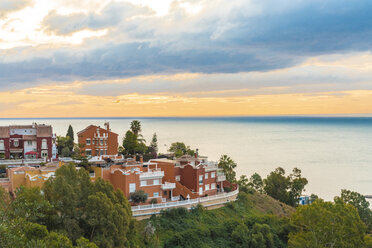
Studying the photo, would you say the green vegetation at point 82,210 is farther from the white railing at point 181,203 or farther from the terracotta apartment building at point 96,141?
the terracotta apartment building at point 96,141

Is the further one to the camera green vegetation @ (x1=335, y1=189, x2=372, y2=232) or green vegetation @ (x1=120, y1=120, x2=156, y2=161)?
green vegetation @ (x1=120, y1=120, x2=156, y2=161)

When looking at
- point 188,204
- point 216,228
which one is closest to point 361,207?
point 216,228

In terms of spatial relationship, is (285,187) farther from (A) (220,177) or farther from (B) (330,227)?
(B) (330,227)

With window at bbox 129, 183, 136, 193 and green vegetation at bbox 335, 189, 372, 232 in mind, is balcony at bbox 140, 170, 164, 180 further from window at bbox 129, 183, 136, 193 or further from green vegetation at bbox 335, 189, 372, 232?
green vegetation at bbox 335, 189, 372, 232

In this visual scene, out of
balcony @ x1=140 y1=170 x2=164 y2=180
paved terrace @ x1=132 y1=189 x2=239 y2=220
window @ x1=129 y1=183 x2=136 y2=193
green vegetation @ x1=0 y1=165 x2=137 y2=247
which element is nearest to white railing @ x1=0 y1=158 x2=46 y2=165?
window @ x1=129 y1=183 x2=136 y2=193

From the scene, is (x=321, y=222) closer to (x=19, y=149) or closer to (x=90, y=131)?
(x=90, y=131)

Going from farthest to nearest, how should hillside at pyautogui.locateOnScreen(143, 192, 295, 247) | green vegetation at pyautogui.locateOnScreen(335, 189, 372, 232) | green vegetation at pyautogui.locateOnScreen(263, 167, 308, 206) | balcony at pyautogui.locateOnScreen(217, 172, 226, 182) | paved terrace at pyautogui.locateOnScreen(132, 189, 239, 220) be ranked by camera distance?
1. green vegetation at pyautogui.locateOnScreen(263, 167, 308, 206)
2. green vegetation at pyautogui.locateOnScreen(335, 189, 372, 232)
3. balcony at pyautogui.locateOnScreen(217, 172, 226, 182)
4. paved terrace at pyautogui.locateOnScreen(132, 189, 239, 220)
5. hillside at pyautogui.locateOnScreen(143, 192, 295, 247)

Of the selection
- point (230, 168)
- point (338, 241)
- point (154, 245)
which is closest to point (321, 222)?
point (338, 241)
